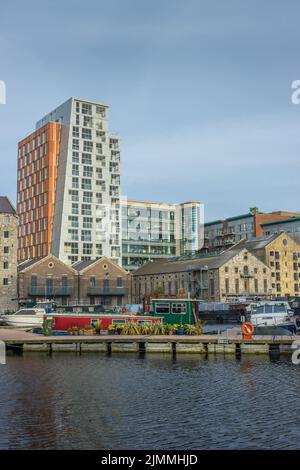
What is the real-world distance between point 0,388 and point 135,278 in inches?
4311

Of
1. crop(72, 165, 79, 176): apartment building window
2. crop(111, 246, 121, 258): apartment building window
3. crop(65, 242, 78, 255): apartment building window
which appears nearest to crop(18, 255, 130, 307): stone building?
crop(65, 242, 78, 255): apartment building window

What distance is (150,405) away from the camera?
2502 centimetres

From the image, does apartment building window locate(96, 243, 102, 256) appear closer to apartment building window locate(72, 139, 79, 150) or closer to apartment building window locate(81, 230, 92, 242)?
apartment building window locate(81, 230, 92, 242)

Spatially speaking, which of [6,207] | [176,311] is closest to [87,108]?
[6,207]

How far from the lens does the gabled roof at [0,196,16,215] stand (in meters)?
104

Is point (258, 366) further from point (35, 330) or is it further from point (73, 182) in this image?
point (73, 182)

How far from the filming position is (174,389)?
29.0 metres

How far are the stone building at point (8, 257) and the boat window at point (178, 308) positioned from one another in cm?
5316

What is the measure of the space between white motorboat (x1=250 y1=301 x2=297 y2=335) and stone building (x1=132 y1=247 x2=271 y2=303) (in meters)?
56.3

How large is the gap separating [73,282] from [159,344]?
67.8m

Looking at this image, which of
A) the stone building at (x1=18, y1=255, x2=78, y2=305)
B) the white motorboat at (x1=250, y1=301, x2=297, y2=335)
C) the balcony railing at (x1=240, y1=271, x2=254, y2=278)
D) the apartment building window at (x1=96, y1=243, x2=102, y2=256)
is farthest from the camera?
the apartment building window at (x1=96, y1=243, x2=102, y2=256)

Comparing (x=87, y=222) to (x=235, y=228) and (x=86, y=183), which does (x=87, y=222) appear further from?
(x=235, y=228)

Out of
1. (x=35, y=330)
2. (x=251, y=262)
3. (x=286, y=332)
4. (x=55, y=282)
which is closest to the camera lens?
(x=286, y=332)
